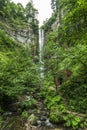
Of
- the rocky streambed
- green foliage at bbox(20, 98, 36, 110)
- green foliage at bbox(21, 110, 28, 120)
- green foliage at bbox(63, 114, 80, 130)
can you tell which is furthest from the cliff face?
green foliage at bbox(63, 114, 80, 130)

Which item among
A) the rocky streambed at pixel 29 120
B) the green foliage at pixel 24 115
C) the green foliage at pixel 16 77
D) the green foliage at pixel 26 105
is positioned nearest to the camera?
the rocky streambed at pixel 29 120

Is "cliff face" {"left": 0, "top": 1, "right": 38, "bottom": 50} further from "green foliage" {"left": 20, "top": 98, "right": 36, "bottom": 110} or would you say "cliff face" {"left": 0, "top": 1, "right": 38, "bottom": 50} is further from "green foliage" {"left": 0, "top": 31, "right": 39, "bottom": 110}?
A: "green foliage" {"left": 20, "top": 98, "right": 36, "bottom": 110}

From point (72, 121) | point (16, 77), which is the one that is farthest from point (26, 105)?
point (72, 121)

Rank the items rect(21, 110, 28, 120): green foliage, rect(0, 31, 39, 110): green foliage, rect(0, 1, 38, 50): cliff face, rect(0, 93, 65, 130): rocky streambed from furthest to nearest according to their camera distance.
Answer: rect(0, 1, 38, 50): cliff face, rect(0, 31, 39, 110): green foliage, rect(21, 110, 28, 120): green foliage, rect(0, 93, 65, 130): rocky streambed

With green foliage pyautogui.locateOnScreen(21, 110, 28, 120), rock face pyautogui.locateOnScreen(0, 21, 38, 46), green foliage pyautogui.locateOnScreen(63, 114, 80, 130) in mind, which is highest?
rock face pyautogui.locateOnScreen(0, 21, 38, 46)

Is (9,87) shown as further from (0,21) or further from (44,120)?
(0,21)

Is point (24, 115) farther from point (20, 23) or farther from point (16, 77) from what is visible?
point (20, 23)

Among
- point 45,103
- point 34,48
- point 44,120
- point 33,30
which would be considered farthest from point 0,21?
point 44,120

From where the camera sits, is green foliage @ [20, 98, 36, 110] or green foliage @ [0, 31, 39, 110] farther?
green foliage @ [20, 98, 36, 110]

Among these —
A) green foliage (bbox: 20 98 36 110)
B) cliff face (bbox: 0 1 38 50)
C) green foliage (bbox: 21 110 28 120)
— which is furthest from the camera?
cliff face (bbox: 0 1 38 50)

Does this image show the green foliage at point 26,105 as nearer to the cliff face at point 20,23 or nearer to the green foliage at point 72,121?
the green foliage at point 72,121

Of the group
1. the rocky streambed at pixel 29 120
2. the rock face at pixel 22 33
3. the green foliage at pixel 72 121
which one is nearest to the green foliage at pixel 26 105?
the rocky streambed at pixel 29 120

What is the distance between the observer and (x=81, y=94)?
10.5 meters

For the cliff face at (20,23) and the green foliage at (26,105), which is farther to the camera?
the cliff face at (20,23)
